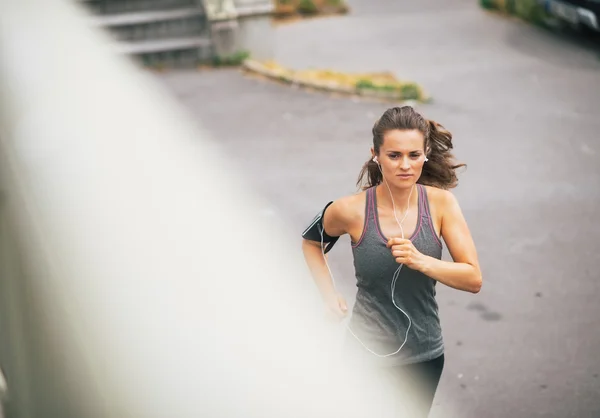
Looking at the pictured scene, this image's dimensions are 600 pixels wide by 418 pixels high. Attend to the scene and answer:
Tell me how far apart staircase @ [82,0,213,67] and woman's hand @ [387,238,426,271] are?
8897 millimetres

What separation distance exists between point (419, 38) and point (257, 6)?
258 cm

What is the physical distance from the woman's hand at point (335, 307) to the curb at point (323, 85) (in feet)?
21.0

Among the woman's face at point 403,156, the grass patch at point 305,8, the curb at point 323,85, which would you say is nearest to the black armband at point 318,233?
the woman's face at point 403,156

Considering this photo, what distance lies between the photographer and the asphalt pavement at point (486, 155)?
511 cm

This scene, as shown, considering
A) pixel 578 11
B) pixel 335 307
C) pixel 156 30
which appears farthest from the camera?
pixel 156 30

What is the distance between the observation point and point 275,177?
8031 millimetres

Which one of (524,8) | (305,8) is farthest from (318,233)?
(305,8)

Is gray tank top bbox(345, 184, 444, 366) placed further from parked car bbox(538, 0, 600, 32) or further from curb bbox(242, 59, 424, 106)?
parked car bbox(538, 0, 600, 32)

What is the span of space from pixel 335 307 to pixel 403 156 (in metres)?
0.78

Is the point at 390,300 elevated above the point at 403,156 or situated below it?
below

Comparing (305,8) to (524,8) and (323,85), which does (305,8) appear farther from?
(323,85)

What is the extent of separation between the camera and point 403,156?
10.6 ft

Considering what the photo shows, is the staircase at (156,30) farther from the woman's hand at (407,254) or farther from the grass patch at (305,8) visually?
the woman's hand at (407,254)

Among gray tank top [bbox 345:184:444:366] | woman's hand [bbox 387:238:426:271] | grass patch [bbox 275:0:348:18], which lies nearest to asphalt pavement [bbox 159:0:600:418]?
grass patch [bbox 275:0:348:18]
